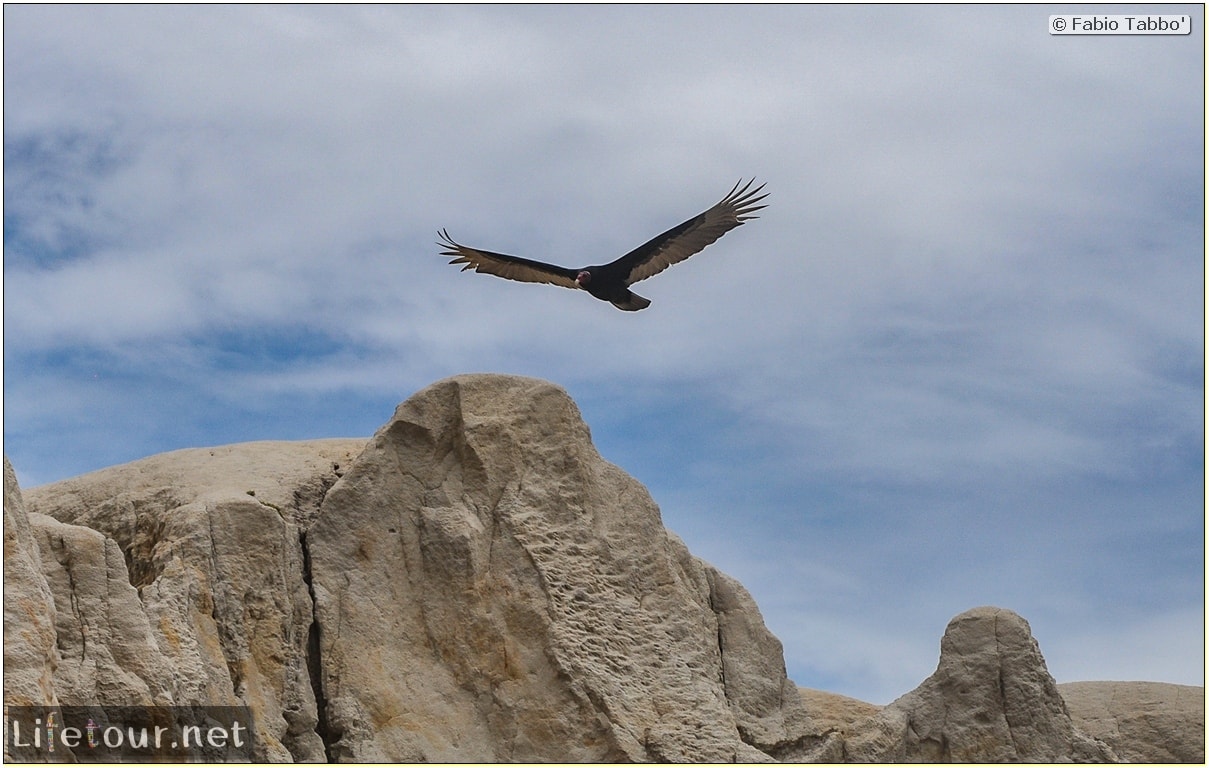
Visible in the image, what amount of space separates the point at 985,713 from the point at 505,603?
24.7 ft

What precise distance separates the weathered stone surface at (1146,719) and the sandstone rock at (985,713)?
10.6 feet

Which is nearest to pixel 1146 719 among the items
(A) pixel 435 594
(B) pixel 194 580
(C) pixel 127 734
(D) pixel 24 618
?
(A) pixel 435 594

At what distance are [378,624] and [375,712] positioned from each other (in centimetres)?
114

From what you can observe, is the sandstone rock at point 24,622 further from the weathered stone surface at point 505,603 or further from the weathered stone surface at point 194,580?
the weathered stone surface at point 505,603

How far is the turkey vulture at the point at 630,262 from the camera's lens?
25422mm

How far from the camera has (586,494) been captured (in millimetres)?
24484

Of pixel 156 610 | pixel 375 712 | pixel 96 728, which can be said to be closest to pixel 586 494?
pixel 375 712

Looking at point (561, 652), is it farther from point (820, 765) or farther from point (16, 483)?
point (16, 483)

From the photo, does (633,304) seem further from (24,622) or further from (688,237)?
(24,622)

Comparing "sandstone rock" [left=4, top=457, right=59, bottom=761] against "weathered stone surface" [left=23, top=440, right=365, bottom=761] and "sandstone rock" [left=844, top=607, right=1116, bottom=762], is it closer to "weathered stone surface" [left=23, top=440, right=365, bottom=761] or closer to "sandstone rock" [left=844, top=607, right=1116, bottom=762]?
"weathered stone surface" [left=23, top=440, right=365, bottom=761]

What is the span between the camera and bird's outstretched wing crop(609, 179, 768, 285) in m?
25.4

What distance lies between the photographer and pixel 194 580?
70.7 ft

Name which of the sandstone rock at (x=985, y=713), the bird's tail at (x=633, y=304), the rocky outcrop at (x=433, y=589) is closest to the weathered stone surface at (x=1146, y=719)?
the sandstone rock at (x=985, y=713)

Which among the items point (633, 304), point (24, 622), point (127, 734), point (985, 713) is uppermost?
point (633, 304)
